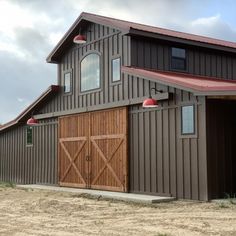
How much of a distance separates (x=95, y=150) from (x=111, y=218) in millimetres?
7046

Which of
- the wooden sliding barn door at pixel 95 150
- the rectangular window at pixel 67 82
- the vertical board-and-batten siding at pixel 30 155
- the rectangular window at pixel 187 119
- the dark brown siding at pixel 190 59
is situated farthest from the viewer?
the vertical board-and-batten siding at pixel 30 155

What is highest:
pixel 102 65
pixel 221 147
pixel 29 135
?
pixel 102 65

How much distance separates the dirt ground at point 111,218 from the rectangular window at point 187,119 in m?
2.01

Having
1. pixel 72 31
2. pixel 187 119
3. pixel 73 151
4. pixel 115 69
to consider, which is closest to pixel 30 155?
pixel 73 151

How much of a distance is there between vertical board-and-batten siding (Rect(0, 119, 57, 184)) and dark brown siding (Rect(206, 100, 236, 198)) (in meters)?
8.82

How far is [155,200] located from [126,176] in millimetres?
2792

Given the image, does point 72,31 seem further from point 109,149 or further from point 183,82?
point 183,82

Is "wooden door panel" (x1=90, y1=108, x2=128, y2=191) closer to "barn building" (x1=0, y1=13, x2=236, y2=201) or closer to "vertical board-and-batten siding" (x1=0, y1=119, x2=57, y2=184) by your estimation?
"barn building" (x1=0, y1=13, x2=236, y2=201)

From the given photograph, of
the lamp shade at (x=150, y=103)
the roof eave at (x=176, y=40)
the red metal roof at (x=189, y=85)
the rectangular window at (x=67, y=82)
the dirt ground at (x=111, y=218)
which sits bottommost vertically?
the dirt ground at (x=111, y=218)

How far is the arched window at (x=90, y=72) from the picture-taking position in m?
18.7

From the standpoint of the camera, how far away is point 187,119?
561 inches

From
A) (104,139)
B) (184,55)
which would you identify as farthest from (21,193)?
(184,55)

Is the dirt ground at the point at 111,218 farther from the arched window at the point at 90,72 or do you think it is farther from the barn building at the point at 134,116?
the arched window at the point at 90,72

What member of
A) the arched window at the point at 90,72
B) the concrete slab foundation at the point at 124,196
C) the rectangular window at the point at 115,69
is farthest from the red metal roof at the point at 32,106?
the concrete slab foundation at the point at 124,196
